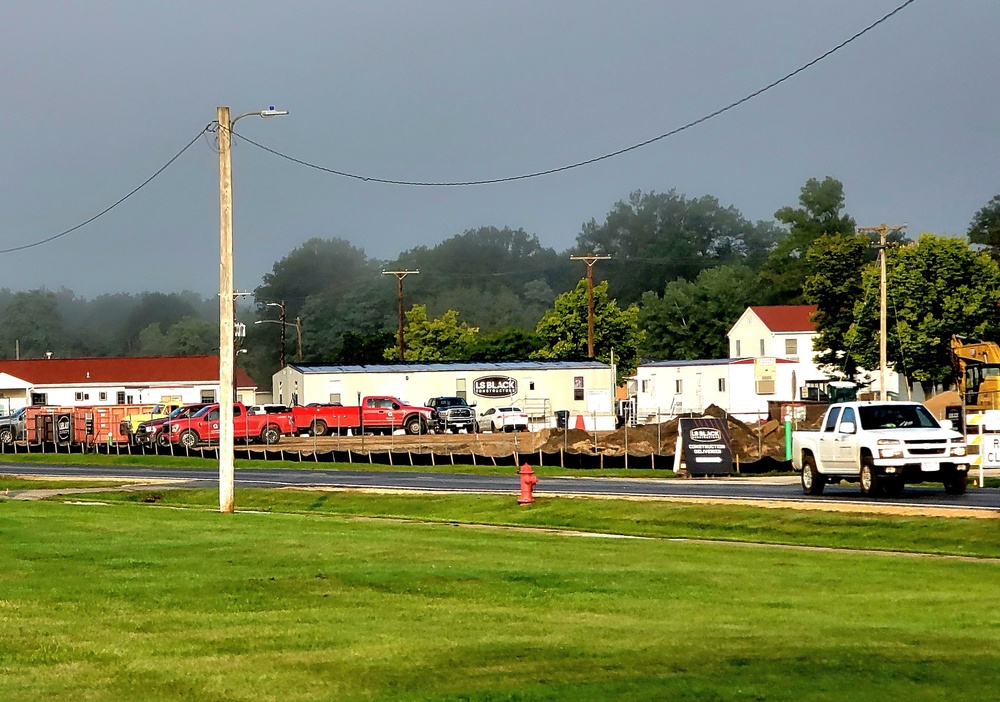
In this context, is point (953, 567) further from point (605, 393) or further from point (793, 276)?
point (793, 276)

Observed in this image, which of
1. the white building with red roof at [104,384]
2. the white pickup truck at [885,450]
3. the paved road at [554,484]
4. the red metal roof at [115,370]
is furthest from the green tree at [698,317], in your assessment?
the white pickup truck at [885,450]

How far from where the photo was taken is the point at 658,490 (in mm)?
33094

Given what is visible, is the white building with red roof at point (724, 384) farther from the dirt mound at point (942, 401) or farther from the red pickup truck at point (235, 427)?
the red pickup truck at point (235, 427)

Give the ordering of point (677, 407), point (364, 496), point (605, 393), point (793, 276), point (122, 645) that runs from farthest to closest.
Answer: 1. point (793, 276)
2. point (677, 407)
3. point (605, 393)
4. point (364, 496)
5. point (122, 645)

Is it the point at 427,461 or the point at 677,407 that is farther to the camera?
the point at 677,407

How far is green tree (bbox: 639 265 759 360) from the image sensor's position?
141125mm

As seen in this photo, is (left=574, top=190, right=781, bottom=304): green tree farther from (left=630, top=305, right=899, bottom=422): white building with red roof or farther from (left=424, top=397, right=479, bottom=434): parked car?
(left=424, top=397, right=479, bottom=434): parked car

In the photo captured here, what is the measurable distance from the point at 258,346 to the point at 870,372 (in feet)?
320

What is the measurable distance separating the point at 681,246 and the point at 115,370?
96994 mm

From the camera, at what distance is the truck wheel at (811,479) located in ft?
98.4

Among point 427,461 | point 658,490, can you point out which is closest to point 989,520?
point 658,490

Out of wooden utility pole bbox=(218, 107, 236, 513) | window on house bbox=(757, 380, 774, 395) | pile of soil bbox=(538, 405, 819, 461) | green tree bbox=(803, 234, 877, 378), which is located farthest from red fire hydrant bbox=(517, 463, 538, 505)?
green tree bbox=(803, 234, 877, 378)

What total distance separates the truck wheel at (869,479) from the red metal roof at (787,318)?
243 feet

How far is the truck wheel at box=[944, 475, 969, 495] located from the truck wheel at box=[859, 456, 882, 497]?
1.39 m
